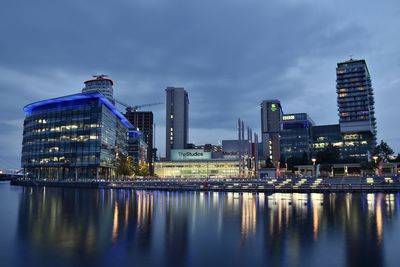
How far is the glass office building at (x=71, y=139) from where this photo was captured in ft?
499

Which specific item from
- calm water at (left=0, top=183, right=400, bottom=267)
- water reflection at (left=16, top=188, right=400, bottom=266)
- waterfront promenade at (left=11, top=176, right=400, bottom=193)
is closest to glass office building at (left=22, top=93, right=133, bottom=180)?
waterfront promenade at (left=11, top=176, right=400, bottom=193)

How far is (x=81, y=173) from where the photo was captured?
509ft

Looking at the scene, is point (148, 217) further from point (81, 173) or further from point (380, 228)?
point (81, 173)

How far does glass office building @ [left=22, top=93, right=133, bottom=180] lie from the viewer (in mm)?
152000

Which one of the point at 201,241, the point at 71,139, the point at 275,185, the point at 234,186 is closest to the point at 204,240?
the point at 201,241

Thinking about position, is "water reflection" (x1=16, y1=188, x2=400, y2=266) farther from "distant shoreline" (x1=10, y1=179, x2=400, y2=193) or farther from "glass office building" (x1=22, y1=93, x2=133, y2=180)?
"glass office building" (x1=22, y1=93, x2=133, y2=180)

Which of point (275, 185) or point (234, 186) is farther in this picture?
point (234, 186)

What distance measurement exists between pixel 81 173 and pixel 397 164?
142551 mm

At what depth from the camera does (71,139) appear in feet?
506

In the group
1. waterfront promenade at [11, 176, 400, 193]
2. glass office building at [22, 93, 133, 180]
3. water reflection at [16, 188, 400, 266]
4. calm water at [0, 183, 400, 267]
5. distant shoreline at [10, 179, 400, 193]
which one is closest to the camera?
calm water at [0, 183, 400, 267]

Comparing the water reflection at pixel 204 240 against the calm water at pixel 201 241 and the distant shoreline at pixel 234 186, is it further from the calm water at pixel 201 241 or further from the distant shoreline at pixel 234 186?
the distant shoreline at pixel 234 186

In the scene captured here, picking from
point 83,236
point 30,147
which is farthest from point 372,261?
point 30,147

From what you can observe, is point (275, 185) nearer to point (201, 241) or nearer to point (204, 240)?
point (204, 240)

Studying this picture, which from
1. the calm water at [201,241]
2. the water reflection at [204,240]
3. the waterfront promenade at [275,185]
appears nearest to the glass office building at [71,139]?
the waterfront promenade at [275,185]
